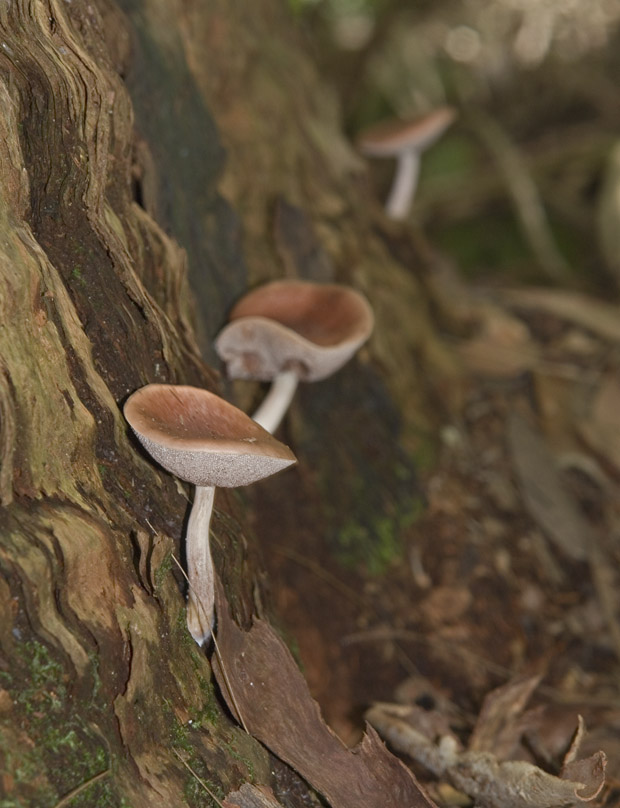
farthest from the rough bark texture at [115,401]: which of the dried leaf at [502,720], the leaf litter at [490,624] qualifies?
the dried leaf at [502,720]

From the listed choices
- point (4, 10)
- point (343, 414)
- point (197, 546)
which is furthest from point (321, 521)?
point (4, 10)

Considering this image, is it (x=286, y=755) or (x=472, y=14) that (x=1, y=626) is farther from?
(x=472, y=14)

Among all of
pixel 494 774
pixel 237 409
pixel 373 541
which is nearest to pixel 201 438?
pixel 237 409

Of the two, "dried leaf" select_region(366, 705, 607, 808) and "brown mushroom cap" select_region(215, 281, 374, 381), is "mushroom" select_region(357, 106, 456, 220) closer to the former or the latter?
"brown mushroom cap" select_region(215, 281, 374, 381)

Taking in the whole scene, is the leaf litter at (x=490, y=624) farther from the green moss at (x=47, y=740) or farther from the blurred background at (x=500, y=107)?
the blurred background at (x=500, y=107)

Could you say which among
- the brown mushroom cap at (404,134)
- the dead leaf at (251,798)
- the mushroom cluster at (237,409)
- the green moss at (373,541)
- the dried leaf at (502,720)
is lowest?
the dried leaf at (502,720)

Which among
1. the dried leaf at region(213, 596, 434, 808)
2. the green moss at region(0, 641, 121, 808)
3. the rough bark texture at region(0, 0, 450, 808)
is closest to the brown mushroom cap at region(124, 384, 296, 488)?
the rough bark texture at region(0, 0, 450, 808)
